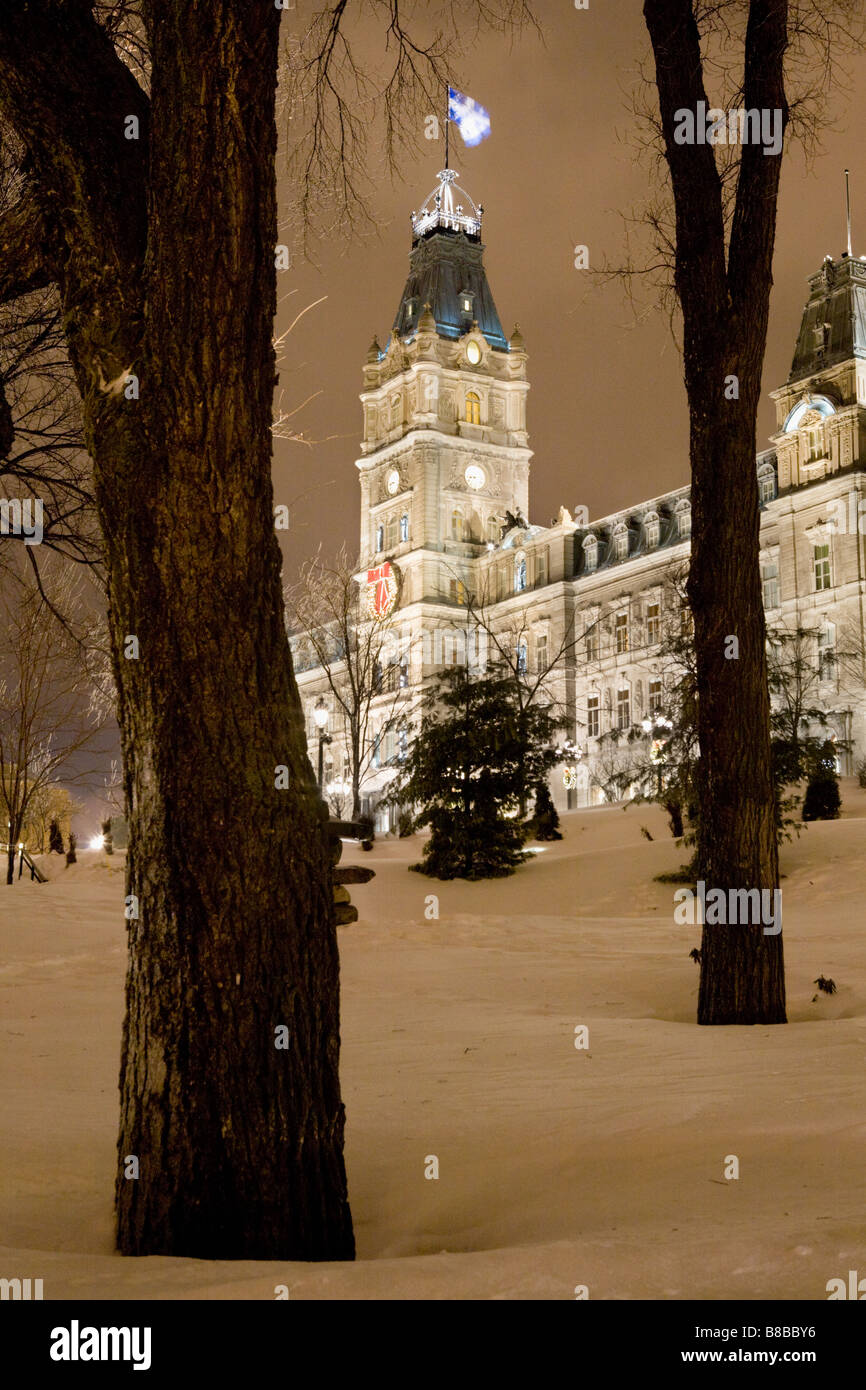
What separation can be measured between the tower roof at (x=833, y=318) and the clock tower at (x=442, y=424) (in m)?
26.0

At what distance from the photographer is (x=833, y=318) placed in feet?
151

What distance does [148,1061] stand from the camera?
369 cm

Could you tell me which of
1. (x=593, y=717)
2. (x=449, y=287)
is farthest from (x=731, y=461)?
Answer: (x=449, y=287)

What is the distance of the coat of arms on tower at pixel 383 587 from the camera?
72.8 m

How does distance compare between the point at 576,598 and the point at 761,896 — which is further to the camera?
the point at 576,598

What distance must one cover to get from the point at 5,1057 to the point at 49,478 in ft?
17.4

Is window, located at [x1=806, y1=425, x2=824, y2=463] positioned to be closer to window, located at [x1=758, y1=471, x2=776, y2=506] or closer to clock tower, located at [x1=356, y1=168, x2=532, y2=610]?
window, located at [x1=758, y1=471, x2=776, y2=506]

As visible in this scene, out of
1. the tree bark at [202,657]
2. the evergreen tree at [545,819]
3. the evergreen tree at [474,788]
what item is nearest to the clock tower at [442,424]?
the evergreen tree at [545,819]

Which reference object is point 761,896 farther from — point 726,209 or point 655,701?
point 655,701

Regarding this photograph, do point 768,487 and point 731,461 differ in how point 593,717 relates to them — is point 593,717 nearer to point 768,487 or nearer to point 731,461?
point 768,487

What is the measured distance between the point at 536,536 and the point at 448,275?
75.6 feet

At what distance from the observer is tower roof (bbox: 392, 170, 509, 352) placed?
7744 cm

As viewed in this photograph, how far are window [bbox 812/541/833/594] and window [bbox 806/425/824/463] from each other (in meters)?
3.45
